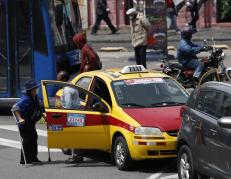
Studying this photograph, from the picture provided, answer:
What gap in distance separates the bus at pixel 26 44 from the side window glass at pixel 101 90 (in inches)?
180

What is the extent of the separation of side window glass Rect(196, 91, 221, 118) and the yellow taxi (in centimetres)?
141

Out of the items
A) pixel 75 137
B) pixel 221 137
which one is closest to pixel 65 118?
pixel 75 137

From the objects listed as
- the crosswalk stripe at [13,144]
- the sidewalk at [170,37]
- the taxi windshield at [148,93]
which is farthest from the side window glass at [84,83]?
the sidewalk at [170,37]

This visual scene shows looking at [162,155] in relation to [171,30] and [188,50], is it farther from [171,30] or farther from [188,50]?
[171,30]

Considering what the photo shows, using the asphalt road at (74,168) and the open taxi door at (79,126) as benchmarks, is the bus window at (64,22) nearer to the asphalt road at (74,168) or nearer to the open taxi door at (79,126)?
the asphalt road at (74,168)

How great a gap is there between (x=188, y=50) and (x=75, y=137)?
22.8ft

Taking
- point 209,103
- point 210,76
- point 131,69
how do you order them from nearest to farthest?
1. point 209,103
2. point 131,69
3. point 210,76

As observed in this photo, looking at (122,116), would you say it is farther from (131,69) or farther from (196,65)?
(196,65)

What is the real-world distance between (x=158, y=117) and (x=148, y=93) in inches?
38.7

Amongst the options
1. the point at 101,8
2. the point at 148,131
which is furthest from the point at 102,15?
the point at 148,131

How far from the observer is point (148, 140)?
12180 millimetres

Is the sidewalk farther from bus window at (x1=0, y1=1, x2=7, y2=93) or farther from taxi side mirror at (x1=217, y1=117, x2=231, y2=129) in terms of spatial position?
taxi side mirror at (x1=217, y1=117, x2=231, y2=129)

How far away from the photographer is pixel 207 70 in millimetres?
19391

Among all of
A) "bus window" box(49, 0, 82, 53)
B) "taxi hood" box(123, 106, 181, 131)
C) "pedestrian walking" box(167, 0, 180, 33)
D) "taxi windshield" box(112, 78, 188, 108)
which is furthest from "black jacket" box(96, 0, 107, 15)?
"taxi hood" box(123, 106, 181, 131)
